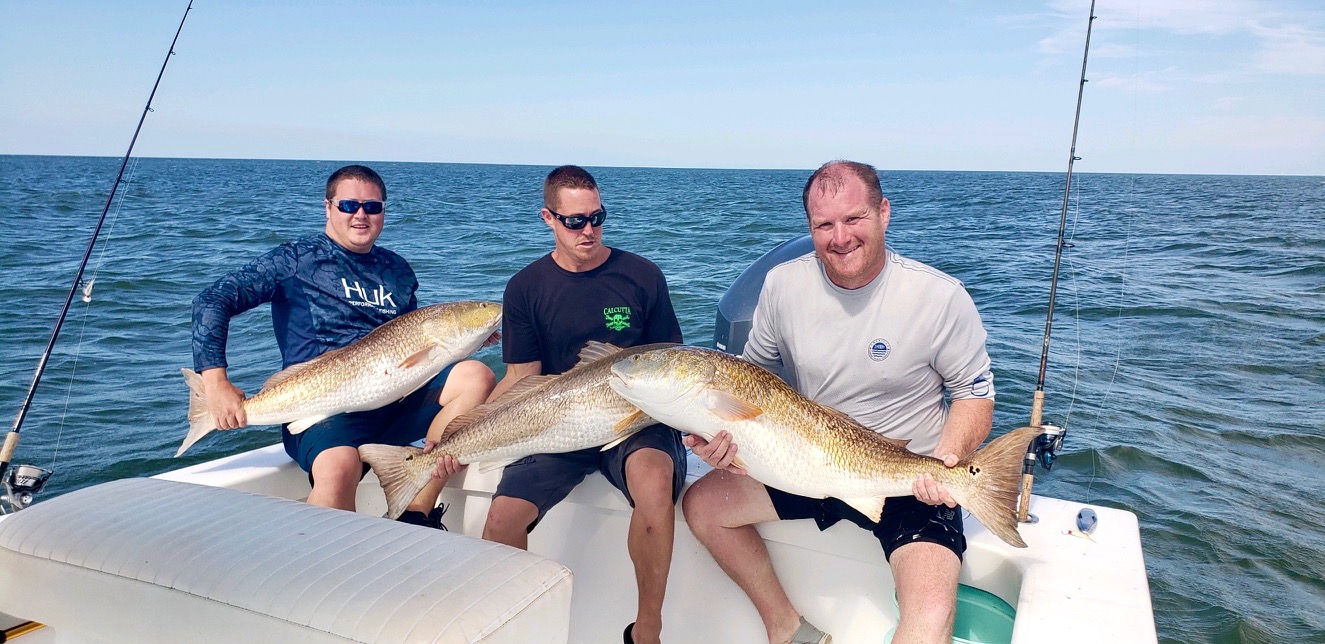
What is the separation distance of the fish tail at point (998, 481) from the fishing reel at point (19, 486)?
3.34m

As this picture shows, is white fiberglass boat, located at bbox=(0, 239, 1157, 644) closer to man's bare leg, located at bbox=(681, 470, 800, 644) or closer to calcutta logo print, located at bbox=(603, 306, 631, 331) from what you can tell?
man's bare leg, located at bbox=(681, 470, 800, 644)

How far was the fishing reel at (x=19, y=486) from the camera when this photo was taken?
3236 millimetres

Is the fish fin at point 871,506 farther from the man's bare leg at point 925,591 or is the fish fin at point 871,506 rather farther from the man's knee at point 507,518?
the man's knee at point 507,518

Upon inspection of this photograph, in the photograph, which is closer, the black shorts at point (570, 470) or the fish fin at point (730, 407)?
the fish fin at point (730, 407)

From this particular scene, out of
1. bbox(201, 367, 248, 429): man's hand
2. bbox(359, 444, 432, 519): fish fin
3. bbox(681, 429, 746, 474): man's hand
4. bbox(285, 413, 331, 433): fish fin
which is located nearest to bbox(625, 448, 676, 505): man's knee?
bbox(681, 429, 746, 474): man's hand

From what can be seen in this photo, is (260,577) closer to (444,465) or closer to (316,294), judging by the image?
(444,465)

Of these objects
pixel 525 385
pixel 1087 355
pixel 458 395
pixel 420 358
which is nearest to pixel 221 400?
pixel 420 358

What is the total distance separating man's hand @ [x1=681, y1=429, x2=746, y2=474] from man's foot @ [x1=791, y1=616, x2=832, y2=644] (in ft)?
2.27

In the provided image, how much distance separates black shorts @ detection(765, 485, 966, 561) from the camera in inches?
115

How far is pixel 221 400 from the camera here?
361cm

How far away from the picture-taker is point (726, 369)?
2930mm

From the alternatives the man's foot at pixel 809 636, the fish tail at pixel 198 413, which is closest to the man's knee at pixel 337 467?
the fish tail at pixel 198 413

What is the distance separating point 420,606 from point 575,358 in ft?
6.59

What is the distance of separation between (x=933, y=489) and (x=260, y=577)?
1.95 metres
